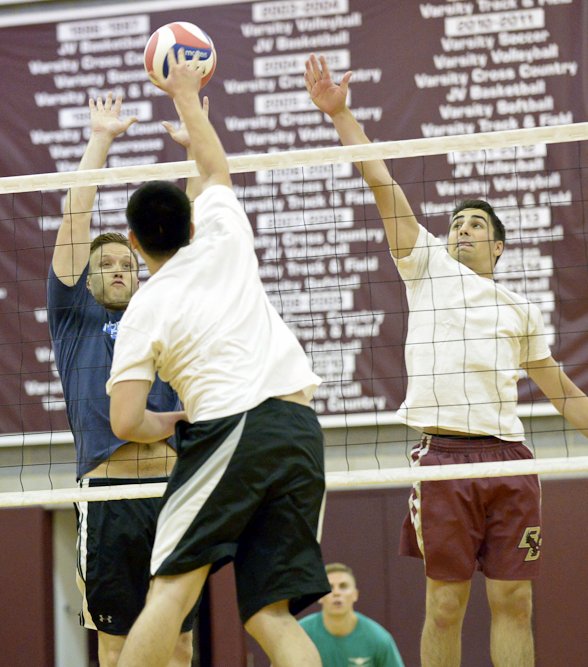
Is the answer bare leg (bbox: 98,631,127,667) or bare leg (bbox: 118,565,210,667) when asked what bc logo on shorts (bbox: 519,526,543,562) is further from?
bare leg (bbox: 118,565,210,667)

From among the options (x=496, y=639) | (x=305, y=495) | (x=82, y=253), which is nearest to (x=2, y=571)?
(x=82, y=253)

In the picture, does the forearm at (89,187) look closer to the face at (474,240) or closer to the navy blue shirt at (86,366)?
the navy blue shirt at (86,366)

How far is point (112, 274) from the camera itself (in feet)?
16.5

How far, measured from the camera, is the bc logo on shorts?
15.6 ft

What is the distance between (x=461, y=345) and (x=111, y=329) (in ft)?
5.19

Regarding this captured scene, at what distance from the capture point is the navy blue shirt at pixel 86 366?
4.79 metres

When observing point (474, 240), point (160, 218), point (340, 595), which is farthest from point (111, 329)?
point (340, 595)

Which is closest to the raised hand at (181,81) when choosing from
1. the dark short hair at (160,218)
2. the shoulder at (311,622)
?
the dark short hair at (160,218)

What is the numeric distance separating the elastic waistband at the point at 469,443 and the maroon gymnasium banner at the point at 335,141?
297cm

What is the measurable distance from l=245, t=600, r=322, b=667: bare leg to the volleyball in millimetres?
2440

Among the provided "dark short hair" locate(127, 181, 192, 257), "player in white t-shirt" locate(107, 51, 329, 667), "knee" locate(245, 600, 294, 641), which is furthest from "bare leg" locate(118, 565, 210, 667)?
"dark short hair" locate(127, 181, 192, 257)

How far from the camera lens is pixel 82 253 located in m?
4.98

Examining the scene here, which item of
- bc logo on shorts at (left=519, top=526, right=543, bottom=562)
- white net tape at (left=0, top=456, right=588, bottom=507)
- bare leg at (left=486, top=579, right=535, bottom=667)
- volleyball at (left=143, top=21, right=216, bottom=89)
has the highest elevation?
volleyball at (left=143, top=21, right=216, bottom=89)

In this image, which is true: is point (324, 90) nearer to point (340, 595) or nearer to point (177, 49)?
point (177, 49)
